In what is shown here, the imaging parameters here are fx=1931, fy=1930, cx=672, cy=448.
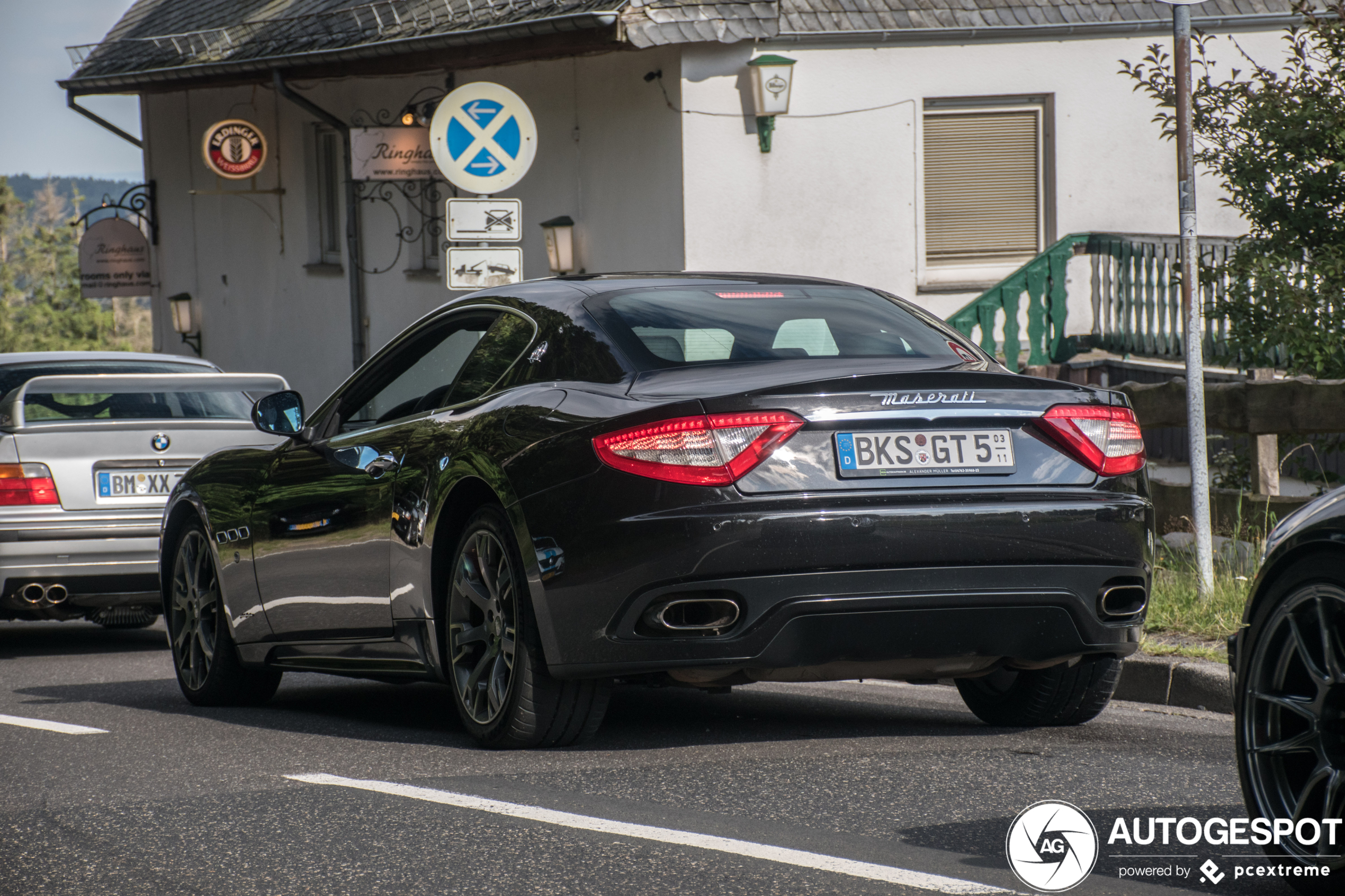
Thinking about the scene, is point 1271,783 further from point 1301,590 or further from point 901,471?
point 901,471

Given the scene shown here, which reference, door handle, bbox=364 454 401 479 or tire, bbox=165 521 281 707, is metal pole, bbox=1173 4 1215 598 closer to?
door handle, bbox=364 454 401 479

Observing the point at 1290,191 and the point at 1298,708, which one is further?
the point at 1290,191

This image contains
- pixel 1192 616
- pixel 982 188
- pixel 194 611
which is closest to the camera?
pixel 194 611

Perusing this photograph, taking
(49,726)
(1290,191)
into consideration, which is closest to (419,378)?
(49,726)

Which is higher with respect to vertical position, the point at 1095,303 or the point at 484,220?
the point at 484,220

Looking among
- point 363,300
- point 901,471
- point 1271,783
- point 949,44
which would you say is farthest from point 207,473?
point 363,300

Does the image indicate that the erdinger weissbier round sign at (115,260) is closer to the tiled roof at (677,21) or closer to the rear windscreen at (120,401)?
the tiled roof at (677,21)

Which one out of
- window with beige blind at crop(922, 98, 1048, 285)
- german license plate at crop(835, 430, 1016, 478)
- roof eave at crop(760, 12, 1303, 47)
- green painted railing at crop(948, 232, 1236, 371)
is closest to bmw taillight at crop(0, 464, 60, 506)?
german license plate at crop(835, 430, 1016, 478)

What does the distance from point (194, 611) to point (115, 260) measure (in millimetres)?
21459

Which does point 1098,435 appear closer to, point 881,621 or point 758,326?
point 881,621

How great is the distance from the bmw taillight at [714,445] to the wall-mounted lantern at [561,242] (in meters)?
12.7

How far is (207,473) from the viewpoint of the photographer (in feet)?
25.5

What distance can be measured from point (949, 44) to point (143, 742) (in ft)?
40.0

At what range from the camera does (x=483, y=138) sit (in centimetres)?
1167
